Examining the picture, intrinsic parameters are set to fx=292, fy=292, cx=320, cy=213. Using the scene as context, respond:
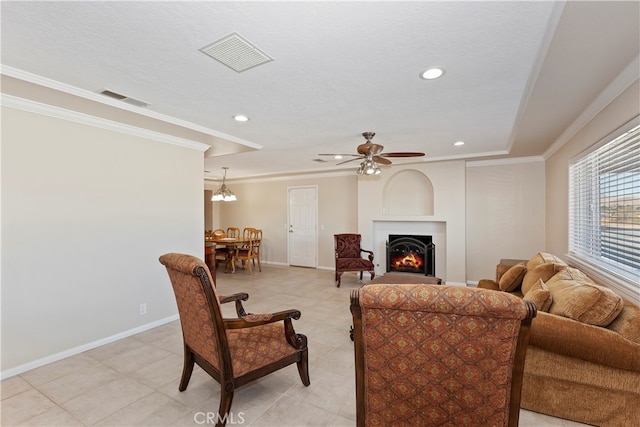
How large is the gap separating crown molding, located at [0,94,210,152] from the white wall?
5 centimetres

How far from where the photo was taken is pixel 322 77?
225cm

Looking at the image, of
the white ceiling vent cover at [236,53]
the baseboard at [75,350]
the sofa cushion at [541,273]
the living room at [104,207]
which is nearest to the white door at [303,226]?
the living room at [104,207]

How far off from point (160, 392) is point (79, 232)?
1841mm

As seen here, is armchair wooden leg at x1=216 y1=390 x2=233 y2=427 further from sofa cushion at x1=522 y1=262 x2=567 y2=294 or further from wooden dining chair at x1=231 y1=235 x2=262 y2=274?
wooden dining chair at x1=231 y1=235 x2=262 y2=274

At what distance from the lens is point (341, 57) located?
197 cm

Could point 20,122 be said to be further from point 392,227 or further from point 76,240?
point 392,227

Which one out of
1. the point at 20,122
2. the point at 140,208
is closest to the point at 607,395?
the point at 140,208

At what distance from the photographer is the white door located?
7.55m

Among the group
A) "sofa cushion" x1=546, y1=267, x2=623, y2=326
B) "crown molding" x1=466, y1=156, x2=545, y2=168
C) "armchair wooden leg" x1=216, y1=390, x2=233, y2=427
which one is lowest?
"armchair wooden leg" x1=216, y1=390, x2=233, y2=427

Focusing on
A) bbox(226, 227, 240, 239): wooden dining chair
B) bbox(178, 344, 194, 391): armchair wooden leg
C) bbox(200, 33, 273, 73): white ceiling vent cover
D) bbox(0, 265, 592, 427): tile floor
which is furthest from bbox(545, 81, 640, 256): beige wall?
bbox(226, 227, 240, 239): wooden dining chair

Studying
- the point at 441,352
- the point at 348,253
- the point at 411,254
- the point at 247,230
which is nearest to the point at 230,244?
the point at 247,230

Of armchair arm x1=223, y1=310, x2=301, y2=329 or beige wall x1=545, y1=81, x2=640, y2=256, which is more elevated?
beige wall x1=545, y1=81, x2=640, y2=256

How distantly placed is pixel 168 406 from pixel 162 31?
2.53 m

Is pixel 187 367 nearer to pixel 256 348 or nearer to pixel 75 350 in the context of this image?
pixel 256 348
